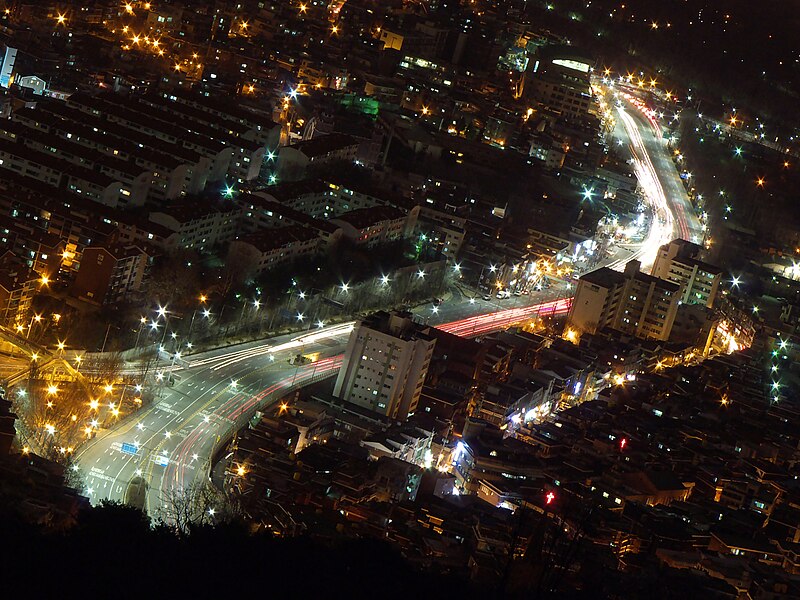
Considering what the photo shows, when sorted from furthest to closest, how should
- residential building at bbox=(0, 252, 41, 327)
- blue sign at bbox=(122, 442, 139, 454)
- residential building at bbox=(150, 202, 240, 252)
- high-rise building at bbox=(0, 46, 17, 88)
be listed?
high-rise building at bbox=(0, 46, 17, 88) → residential building at bbox=(150, 202, 240, 252) → residential building at bbox=(0, 252, 41, 327) → blue sign at bbox=(122, 442, 139, 454)

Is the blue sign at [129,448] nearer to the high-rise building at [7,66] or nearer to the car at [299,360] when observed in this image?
the car at [299,360]

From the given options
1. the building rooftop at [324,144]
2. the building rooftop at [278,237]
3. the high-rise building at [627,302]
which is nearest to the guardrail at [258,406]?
the building rooftop at [278,237]

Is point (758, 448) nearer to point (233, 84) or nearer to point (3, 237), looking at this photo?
point (3, 237)

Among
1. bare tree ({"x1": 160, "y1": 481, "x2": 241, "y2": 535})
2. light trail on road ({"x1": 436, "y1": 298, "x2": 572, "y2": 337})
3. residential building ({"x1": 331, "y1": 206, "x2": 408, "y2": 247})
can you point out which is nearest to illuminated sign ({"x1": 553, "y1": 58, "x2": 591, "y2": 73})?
light trail on road ({"x1": 436, "y1": 298, "x2": 572, "y2": 337})

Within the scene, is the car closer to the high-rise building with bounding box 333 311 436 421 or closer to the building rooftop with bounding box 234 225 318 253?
the high-rise building with bounding box 333 311 436 421

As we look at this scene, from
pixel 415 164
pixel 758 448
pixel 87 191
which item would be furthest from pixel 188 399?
pixel 415 164

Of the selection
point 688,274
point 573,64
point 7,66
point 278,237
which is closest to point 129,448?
point 278,237
